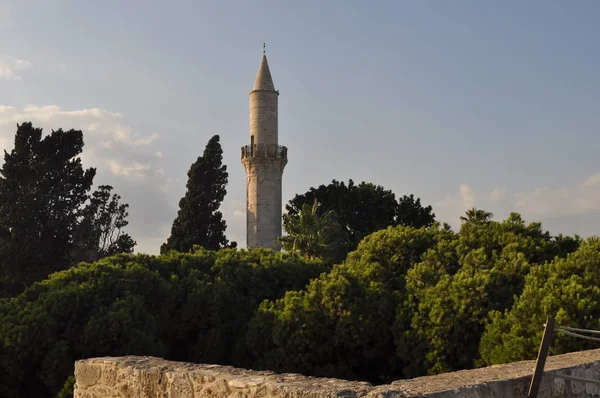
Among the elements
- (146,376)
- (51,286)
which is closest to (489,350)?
(146,376)

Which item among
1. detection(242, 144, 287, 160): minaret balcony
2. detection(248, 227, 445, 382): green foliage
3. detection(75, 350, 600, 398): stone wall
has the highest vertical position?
detection(242, 144, 287, 160): minaret balcony

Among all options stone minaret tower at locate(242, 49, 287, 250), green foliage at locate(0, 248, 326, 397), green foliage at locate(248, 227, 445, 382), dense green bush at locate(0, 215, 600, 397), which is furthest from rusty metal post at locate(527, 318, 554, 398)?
stone minaret tower at locate(242, 49, 287, 250)

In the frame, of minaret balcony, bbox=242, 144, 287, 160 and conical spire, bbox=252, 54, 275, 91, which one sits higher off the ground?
conical spire, bbox=252, 54, 275, 91

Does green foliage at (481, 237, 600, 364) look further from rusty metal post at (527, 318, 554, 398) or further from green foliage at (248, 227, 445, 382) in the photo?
rusty metal post at (527, 318, 554, 398)

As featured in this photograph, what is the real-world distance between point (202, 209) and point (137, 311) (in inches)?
812

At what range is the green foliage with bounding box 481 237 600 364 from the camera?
1240cm

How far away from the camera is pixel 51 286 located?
16.7 m

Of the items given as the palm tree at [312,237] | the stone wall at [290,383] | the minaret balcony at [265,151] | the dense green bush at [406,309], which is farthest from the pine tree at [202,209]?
the stone wall at [290,383]

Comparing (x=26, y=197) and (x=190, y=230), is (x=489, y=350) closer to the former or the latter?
(x=190, y=230)

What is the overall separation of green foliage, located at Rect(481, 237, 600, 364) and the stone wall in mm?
6628

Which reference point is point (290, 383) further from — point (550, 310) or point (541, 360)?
point (550, 310)

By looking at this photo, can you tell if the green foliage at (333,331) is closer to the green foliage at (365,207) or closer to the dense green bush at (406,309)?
the dense green bush at (406,309)

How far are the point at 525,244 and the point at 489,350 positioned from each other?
399 centimetres

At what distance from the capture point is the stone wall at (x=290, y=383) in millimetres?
4199
